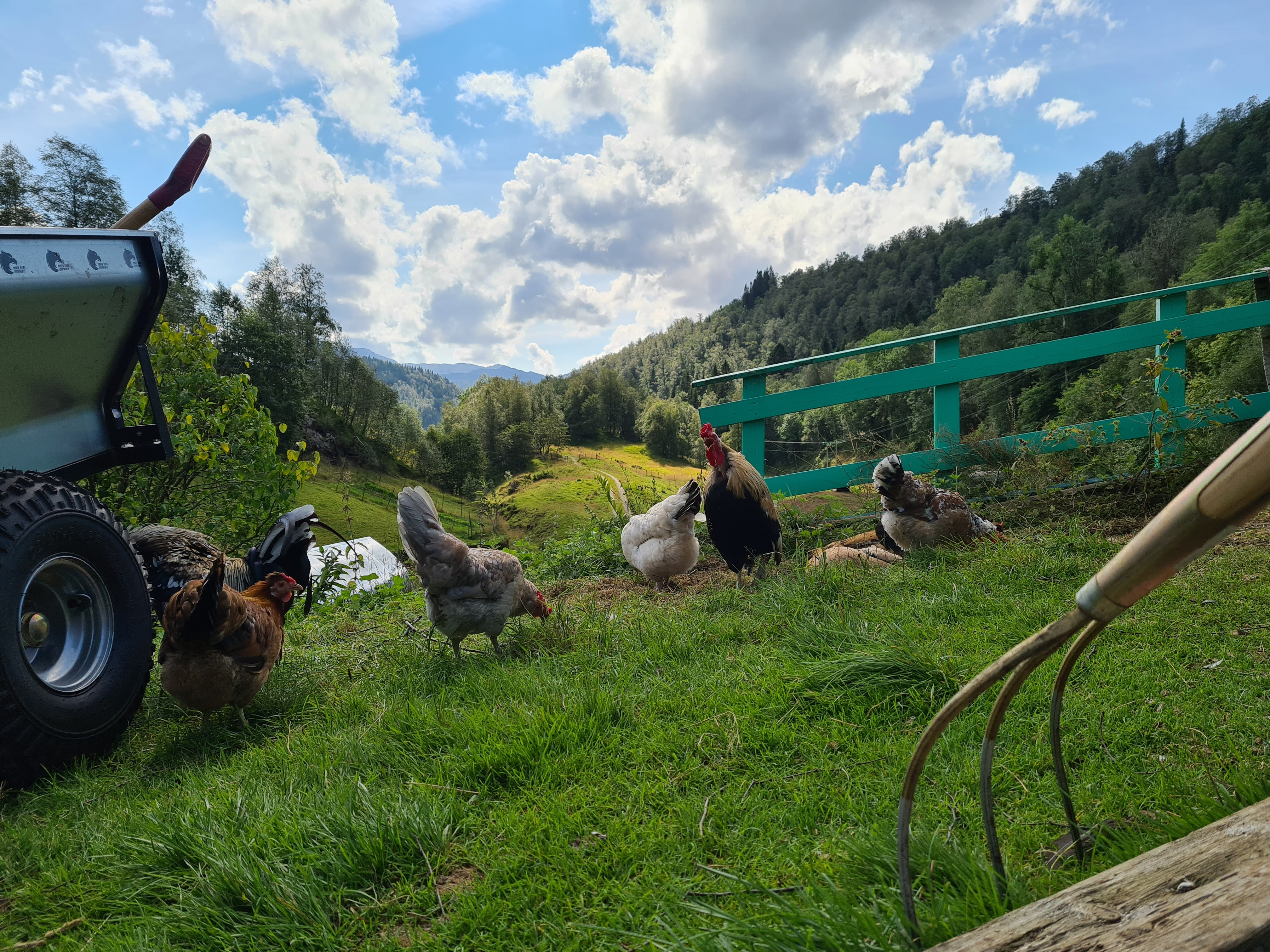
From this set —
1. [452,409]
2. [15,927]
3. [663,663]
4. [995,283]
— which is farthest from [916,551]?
[452,409]

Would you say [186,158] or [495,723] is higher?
[186,158]

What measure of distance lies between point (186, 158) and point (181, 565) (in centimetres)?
265

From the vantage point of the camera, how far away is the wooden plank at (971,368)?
5465 millimetres

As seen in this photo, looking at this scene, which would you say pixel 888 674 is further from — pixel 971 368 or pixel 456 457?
pixel 456 457

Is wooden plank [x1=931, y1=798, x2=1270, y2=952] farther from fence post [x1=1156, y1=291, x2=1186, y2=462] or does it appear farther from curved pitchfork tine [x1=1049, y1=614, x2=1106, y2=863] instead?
fence post [x1=1156, y1=291, x2=1186, y2=462]

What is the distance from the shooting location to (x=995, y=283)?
5038cm

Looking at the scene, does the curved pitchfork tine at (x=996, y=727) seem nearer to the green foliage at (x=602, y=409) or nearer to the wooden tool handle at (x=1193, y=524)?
the wooden tool handle at (x=1193, y=524)

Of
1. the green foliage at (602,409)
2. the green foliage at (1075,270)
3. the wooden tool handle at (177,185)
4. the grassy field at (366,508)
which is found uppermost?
the green foliage at (1075,270)

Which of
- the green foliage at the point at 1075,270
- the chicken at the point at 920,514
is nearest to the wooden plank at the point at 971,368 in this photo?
the chicken at the point at 920,514

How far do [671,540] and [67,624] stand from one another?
12.3 ft

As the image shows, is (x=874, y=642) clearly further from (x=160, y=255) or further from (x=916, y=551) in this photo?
(x=160, y=255)

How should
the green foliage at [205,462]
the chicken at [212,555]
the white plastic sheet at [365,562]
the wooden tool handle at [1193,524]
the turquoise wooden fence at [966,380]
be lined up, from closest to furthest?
1. the wooden tool handle at [1193,524]
2. the chicken at [212,555]
3. the green foliage at [205,462]
4. the turquoise wooden fence at [966,380]
5. the white plastic sheet at [365,562]

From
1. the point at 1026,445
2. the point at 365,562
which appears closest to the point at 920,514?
the point at 1026,445

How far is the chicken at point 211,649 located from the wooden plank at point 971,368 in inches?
152
